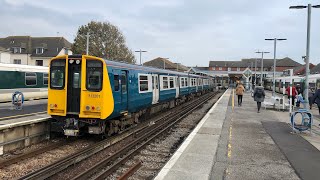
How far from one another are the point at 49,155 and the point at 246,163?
5255 millimetres

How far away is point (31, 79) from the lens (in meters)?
23.2

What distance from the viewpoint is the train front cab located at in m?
10.8

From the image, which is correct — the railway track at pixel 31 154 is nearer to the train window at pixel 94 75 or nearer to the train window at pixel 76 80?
the train window at pixel 76 80

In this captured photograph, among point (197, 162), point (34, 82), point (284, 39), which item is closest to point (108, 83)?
point (197, 162)

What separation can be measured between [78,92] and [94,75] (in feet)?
2.45

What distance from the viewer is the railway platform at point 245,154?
7289mm

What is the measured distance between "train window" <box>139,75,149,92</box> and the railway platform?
3.04 meters

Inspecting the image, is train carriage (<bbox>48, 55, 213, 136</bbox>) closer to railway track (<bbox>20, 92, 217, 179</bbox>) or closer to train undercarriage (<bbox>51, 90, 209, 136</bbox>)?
train undercarriage (<bbox>51, 90, 209, 136</bbox>)

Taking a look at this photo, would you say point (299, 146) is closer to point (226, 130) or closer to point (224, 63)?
point (226, 130)

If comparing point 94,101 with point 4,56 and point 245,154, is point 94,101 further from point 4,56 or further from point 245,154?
point 4,56

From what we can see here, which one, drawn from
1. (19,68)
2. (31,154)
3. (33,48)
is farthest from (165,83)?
(33,48)

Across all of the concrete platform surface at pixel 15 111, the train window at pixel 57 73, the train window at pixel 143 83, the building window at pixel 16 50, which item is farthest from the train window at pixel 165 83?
the building window at pixel 16 50

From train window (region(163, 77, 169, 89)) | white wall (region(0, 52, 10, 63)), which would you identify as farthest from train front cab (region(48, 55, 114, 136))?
white wall (region(0, 52, 10, 63))

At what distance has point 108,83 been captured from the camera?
11.0 metres
